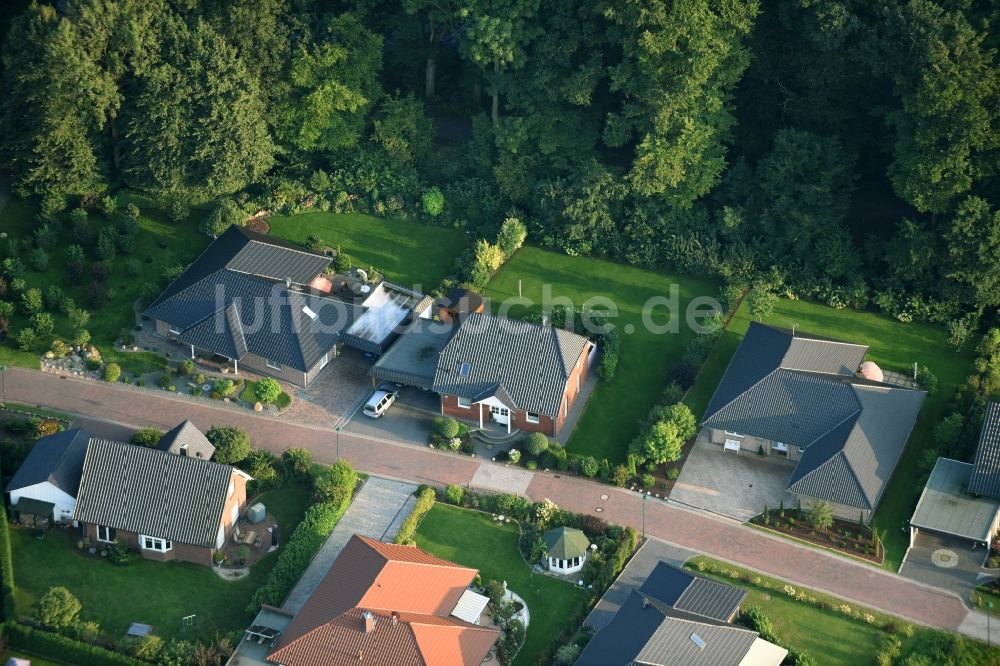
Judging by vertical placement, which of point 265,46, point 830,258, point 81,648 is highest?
point 265,46

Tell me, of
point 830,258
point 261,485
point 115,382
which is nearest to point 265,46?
point 115,382

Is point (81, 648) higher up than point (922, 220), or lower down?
Answer: lower down

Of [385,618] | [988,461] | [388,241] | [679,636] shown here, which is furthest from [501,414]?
[988,461]

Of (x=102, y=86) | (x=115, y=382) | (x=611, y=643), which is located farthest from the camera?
(x=102, y=86)

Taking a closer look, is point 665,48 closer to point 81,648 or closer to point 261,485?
point 261,485

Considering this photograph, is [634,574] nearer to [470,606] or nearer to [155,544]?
[470,606]

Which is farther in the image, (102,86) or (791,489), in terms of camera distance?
(102,86)

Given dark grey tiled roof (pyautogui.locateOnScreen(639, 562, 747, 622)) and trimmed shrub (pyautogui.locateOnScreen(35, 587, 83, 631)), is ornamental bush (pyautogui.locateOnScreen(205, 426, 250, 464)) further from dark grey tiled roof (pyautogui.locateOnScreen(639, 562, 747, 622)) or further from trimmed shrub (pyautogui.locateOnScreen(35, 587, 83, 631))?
dark grey tiled roof (pyautogui.locateOnScreen(639, 562, 747, 622))
